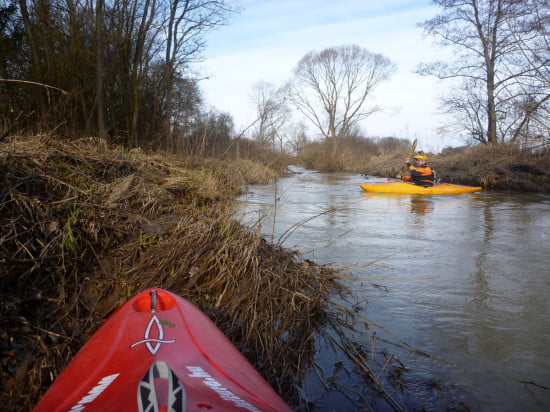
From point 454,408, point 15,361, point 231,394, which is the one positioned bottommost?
point 454,408

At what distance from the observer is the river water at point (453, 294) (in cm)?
209

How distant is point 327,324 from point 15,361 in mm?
1776

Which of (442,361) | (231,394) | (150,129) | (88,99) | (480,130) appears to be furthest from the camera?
(480,130)

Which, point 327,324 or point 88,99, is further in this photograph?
point 88,99

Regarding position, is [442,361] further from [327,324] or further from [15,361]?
[15,361]

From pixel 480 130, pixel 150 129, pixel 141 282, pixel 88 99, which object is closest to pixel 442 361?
pixel 141 282

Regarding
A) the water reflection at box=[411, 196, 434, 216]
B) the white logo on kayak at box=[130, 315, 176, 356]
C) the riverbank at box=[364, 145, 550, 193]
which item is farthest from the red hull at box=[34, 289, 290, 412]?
the riverbank at box=[364, 145, 550, 193]

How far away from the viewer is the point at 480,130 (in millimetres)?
15969

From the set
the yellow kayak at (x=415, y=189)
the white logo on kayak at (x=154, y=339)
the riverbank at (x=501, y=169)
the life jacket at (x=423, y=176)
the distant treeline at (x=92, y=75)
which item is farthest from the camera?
the riverbank at (x=501, y=169)

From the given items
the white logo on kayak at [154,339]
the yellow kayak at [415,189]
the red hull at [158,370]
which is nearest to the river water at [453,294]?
the red hull at [158,370]

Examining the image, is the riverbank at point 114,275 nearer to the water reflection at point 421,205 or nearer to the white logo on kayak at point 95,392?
the white logo on kayak at point 95,392

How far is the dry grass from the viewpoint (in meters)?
2.11

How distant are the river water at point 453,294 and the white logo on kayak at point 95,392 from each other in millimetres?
990

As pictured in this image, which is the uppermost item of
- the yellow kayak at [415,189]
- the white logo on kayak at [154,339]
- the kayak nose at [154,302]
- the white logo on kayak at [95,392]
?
the yellow kayak at [415,189]
